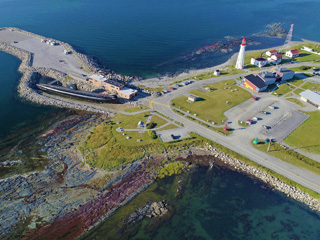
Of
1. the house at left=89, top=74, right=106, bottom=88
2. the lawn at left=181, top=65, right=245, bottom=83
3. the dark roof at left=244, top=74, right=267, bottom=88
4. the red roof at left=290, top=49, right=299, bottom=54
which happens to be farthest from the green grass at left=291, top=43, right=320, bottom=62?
the house at left=89, top=74, right=106, bottom=88

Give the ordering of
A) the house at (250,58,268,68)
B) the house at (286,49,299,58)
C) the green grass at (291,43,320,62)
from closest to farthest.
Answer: the house at (250,58,268,68) → the green grass at (291,43,320,62) → the house at (286,49,299,58)

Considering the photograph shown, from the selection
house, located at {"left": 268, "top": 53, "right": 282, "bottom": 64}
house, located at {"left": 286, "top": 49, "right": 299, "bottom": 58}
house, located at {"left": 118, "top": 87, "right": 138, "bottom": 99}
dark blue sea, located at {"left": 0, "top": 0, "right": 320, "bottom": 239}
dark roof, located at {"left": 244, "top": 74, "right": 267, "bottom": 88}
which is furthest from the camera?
house, located at {"left": 286, "top": 49, "right": 299, "bottom": 58}

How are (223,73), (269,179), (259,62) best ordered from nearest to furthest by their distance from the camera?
1. (269,179)
2. (223,73)
3. (259,62)

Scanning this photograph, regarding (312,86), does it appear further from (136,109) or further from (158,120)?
(136,109)

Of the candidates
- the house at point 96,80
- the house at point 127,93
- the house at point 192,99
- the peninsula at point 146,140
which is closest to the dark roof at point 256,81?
the peninsula at point 146,140

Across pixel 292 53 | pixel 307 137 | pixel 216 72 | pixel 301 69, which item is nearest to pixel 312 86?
pixel 301 69

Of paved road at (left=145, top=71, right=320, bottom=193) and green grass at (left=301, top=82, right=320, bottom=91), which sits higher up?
green grass at (left=301, top=82, right=320, bottom=91)

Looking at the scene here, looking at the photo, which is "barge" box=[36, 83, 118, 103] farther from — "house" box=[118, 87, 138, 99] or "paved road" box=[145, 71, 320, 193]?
"paved road" box=[145, 71, 320, 193]
